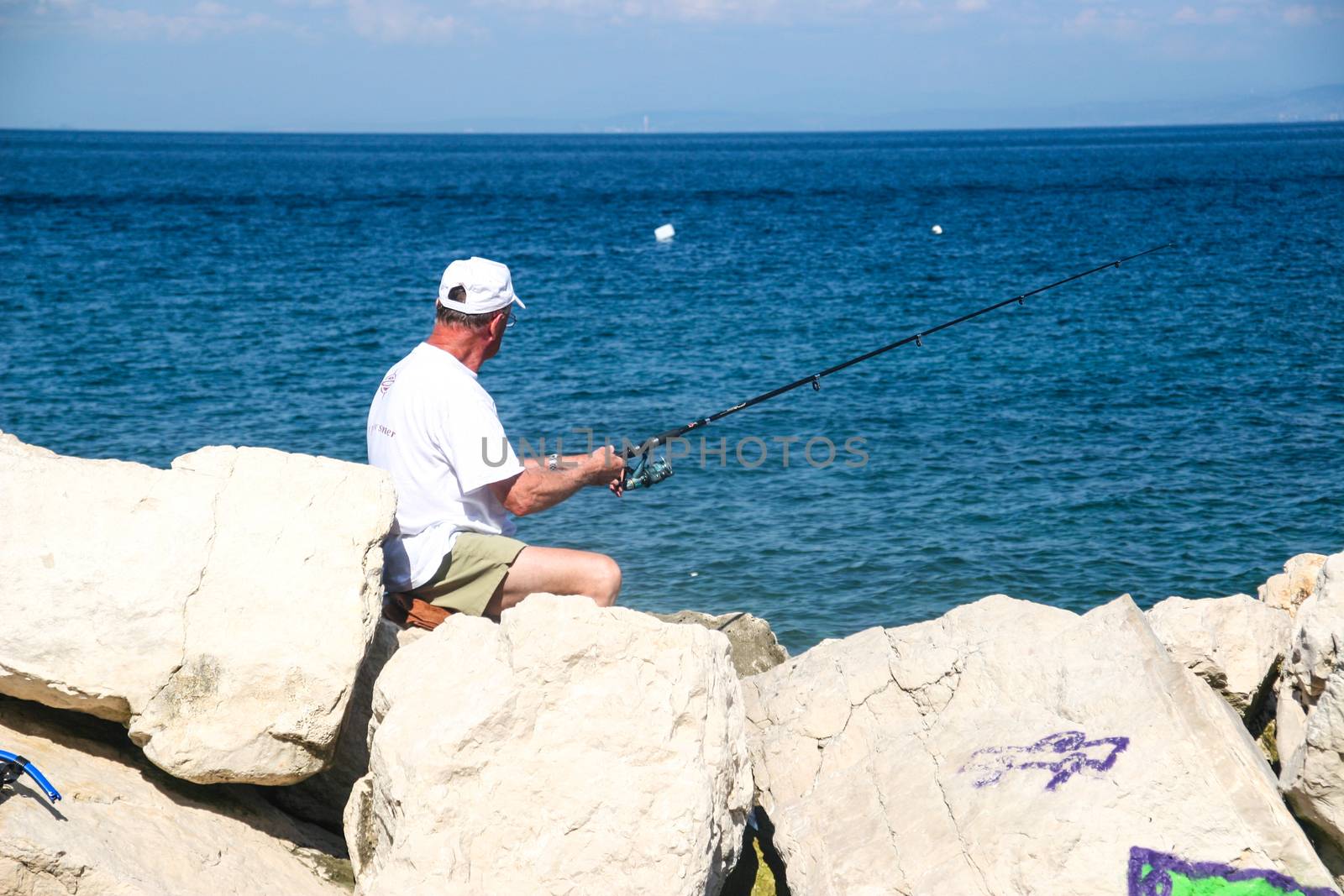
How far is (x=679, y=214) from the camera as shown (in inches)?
1832

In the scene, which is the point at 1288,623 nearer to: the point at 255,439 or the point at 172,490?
the point at 172,490

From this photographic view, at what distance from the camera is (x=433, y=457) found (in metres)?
4.57

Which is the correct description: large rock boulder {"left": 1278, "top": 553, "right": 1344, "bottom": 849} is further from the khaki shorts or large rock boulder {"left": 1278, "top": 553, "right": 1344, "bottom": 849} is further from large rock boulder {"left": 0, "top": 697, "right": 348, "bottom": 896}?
large rock boulder {"left": 0, "top": 697, "right": 348, "bottom": 896}

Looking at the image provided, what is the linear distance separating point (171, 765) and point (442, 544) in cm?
121

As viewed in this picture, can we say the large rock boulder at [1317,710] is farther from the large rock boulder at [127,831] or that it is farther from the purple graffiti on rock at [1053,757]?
the large rock boulder at [127,831]

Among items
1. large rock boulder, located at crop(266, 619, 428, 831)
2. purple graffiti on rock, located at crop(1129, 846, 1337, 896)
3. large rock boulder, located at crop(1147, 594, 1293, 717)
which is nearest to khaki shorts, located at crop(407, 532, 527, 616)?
large rock boulder, located at crop(266, 619, 428, 831)

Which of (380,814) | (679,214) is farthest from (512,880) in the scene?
(679,214)

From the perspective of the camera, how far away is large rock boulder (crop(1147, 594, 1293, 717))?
4930 mm

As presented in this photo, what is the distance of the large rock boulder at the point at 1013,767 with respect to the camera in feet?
11.3

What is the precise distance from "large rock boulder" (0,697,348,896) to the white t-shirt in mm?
950

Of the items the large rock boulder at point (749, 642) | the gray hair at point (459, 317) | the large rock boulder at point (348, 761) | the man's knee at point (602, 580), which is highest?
the gray hair at point (459, 317)

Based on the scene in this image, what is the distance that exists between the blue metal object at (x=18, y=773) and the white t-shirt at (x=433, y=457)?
1296 mm
